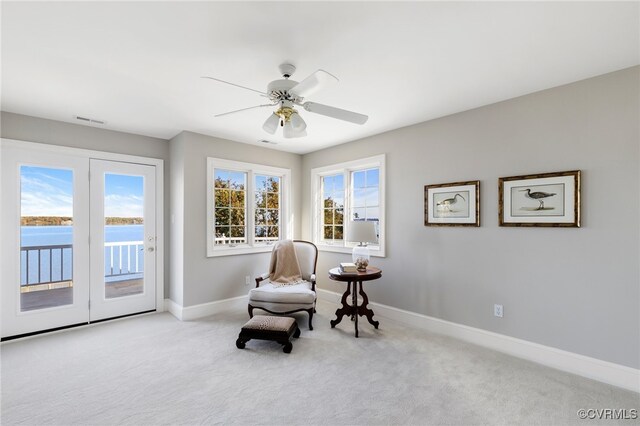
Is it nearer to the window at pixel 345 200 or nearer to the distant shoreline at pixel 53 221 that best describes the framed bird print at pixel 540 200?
the window at pixel 345 200

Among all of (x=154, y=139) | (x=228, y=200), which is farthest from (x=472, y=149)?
(x=154, y=139)

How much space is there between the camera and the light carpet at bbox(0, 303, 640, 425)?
1.94m

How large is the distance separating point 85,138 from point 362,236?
371 centimetres

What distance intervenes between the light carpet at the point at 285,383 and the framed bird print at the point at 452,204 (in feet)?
4.30

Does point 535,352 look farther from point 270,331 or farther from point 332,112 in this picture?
point 332,112

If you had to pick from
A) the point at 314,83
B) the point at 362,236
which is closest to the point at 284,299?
the point at 362,236

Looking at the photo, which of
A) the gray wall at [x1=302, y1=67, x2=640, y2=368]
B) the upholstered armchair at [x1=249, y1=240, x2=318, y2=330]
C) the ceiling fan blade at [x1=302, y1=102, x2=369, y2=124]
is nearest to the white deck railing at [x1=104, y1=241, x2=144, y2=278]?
the upholstered armchair at [x1=249, y1=240, x2=318, y2=330]

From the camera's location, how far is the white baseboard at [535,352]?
7.37ft

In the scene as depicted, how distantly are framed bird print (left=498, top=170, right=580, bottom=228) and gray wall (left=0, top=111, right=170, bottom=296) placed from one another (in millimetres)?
4361

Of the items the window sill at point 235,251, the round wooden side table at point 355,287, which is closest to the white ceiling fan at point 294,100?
A: the round wooden side table at point 355,287

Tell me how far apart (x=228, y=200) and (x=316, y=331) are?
7.60ft

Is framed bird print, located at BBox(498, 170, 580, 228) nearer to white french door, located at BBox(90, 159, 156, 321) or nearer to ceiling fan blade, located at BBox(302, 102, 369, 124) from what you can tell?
ceiling fan blade, located at BBox(302, 102, 369, 124)

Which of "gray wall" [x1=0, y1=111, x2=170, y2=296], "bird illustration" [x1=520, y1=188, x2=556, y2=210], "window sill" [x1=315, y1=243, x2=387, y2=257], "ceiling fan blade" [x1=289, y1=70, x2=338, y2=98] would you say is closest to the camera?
"ceiling fan blade" [x1=289, y1=70, x2=338, y2=98]

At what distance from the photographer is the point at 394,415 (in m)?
1.93
